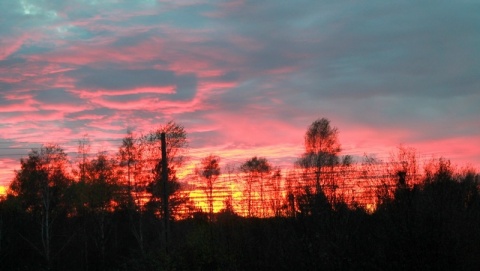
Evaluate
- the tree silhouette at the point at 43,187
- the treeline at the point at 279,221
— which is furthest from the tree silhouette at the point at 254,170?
the tree silhouette at the point at 43,187

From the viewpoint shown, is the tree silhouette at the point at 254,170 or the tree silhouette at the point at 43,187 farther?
the tree silhouette at the point at 43,187

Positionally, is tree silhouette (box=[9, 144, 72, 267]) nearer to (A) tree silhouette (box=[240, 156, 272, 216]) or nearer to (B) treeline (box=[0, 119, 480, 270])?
(B) treeline (box=[0, 119, 480, 270])

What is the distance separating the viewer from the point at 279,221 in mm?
19094

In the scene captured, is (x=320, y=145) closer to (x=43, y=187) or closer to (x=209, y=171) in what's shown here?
(x=209, y=171)

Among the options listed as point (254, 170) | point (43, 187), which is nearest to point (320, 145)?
point (254, 170)

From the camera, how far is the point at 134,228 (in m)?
43.2

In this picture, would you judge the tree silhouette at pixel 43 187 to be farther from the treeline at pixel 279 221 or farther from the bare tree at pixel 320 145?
the bare tree at pixel 320 145

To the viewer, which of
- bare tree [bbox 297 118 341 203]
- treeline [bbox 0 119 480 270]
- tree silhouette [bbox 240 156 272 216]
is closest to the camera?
treeline [bbox 0 119 480 270]

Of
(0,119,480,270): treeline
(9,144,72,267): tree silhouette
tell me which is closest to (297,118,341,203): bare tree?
(0,119,480,270): treeline

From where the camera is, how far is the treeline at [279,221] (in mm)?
14031

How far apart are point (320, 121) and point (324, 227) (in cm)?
2798

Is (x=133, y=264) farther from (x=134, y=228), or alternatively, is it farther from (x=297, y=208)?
(x=134, y=228)

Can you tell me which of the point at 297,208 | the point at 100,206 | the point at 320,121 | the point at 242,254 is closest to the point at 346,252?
the point at 297,208

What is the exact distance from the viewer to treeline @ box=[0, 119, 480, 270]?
46.0 feet
